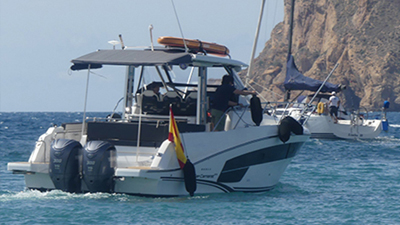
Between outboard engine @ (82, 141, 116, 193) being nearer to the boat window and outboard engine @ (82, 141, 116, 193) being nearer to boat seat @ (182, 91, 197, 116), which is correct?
boat seat @ (182, 91, 197, 116)

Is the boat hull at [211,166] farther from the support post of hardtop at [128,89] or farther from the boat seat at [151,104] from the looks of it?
the support post of hardtop at [128,89]

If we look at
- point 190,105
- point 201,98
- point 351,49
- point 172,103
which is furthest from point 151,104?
point 351,49

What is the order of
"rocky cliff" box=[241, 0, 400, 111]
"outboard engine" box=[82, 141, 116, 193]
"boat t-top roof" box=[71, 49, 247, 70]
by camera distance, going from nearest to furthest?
1. "outboard engine" box=[82, 141, 116, 193]
2. "boat t-top roof" box=[71, 49, 247, 70]
3. "rocky cliff" box=[241, 0, 400, 111]

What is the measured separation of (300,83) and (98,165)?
1923 cm

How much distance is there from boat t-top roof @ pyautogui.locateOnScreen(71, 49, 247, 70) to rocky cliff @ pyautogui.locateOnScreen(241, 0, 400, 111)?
82.1 metres

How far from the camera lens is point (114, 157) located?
9.52 meters

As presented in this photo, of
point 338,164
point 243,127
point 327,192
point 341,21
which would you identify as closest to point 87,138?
point 243,127

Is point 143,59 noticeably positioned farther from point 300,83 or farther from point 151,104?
point 300,83

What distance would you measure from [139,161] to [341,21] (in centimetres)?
9469

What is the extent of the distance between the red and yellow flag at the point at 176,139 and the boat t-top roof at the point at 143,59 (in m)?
0.79

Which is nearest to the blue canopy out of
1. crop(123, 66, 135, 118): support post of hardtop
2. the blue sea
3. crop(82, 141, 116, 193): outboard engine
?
the blue sea

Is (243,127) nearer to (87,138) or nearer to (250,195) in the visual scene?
(250,195)

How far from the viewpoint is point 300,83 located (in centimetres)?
2761

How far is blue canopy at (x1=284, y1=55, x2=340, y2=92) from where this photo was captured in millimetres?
27000
